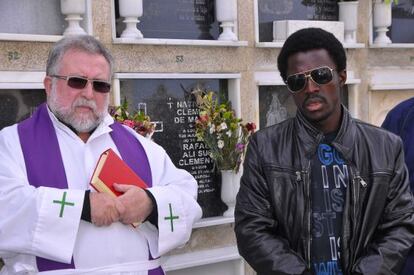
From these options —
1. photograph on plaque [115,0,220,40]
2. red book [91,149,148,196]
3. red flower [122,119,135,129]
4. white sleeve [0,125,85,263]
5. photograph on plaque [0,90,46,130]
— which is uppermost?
photograph on plaque [115,0,220,40]

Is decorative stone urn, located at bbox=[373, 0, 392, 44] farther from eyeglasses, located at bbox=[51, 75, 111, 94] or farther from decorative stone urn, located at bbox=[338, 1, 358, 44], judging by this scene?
eyeglasses, located at bbox=[51, 75, 111, 94]

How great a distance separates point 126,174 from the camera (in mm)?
2895

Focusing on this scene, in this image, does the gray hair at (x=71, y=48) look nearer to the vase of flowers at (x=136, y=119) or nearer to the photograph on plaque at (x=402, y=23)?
the vase of flowers at (x=136, y=119)

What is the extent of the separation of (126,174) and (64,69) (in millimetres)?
530

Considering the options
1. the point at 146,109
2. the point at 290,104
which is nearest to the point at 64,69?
the point at 146,109

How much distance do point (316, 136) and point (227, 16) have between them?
292 cm

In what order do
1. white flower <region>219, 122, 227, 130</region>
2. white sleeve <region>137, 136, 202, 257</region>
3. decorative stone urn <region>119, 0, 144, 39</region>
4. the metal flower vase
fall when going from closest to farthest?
white sleeve <region>137, 136, 202, 257</region> → decorative stone urn <region>119, 0, 144, 39</region> → white flower <region>219, 122, 227, 130</region> → the metal flower vase

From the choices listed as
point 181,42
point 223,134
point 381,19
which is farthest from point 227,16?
point 381,19

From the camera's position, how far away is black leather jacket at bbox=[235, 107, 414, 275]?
2533 mm

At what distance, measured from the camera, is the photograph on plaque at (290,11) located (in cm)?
583

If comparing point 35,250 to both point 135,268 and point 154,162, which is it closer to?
point 135,268

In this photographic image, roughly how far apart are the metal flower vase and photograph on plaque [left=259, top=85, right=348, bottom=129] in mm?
632

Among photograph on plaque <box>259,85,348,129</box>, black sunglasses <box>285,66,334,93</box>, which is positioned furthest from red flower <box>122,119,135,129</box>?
black sunglasses <box>285,66,334,93</box>

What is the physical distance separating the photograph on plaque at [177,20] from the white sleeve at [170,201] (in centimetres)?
209
